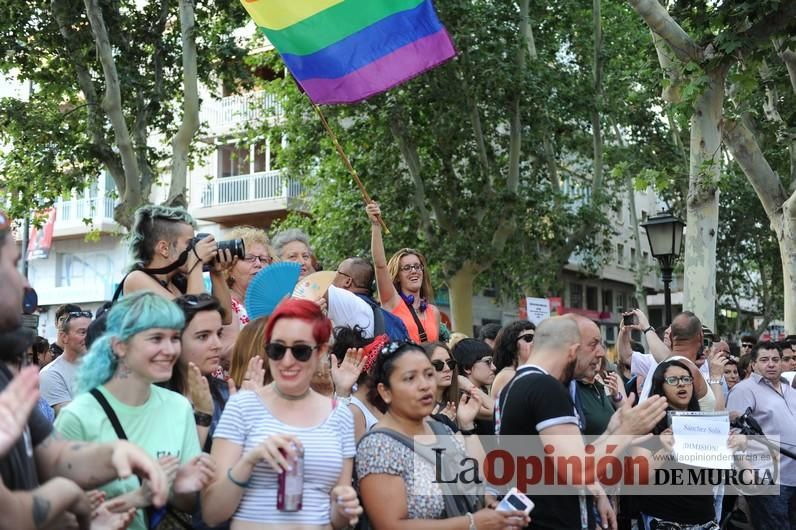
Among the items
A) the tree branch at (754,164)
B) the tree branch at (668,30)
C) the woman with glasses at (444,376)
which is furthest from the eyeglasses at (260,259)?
the tree branch at (754,164)

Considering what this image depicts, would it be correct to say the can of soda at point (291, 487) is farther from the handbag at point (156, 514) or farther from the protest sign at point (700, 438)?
the protest sign at point (700, 438)

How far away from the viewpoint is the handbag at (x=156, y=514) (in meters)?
3.90

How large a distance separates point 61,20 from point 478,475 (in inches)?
559

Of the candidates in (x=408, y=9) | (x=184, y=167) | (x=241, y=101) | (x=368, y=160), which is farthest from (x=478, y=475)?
(x=241, y=101)

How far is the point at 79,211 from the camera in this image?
1433 inches

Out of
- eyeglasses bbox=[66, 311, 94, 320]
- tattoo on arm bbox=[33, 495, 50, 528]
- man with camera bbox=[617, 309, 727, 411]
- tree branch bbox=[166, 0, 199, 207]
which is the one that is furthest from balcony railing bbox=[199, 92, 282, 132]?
tattoo on arm bbox=[33, 495, 50, 528]

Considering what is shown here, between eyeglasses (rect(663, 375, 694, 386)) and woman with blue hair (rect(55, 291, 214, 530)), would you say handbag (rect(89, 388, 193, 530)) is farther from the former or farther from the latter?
eyeglasses (rect(663, 375, 694, 386))

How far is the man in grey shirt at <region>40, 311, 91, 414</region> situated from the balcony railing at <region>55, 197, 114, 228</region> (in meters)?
28.6

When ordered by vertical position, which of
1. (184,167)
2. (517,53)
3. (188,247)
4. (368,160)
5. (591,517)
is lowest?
(591,517)

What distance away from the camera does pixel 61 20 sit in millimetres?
16688

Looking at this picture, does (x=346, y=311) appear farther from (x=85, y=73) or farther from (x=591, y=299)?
(x=591, y=299)

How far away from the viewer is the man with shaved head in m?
4.83

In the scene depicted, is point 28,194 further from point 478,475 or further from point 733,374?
point 478,475

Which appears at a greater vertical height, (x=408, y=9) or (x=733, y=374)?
(x=408, y=9)
